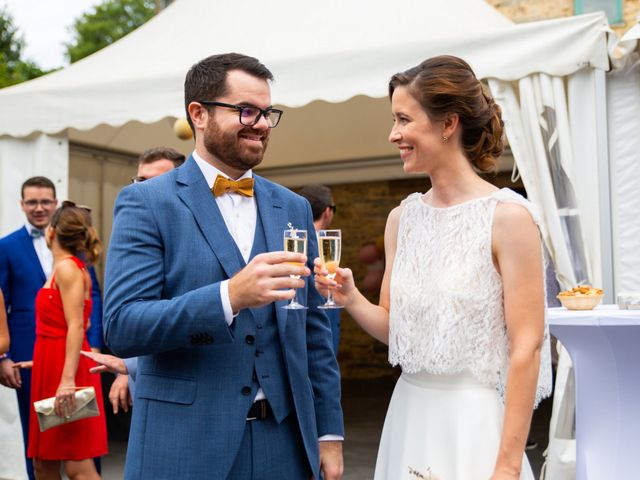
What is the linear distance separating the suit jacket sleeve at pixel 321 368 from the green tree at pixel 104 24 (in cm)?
3769

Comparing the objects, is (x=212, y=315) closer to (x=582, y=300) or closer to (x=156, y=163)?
(x=156, y=163)

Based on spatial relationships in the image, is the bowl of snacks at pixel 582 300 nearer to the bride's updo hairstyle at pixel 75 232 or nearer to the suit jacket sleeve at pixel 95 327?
the bride's updo hairstyle at pixel 75 232

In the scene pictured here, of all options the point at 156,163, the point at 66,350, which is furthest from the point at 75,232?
the point at 156,163

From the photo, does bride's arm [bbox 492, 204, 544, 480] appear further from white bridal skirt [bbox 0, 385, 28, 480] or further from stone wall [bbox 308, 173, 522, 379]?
stone wall [bbox 308, 173, 522, 379]

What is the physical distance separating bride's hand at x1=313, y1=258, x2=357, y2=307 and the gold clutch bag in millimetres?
2076

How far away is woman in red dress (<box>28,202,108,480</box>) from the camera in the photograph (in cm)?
396

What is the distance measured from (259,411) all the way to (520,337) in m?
0.69

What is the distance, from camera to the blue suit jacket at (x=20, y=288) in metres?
4.75

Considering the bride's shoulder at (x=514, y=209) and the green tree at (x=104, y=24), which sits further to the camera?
the green tree at (x=104, y=24)

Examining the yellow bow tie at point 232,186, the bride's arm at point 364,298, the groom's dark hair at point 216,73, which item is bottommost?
the bride's arm at point 364,298

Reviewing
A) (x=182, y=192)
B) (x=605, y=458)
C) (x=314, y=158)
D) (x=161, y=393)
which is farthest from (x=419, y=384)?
(x=314, y=158)

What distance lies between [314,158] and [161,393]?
19.8ft

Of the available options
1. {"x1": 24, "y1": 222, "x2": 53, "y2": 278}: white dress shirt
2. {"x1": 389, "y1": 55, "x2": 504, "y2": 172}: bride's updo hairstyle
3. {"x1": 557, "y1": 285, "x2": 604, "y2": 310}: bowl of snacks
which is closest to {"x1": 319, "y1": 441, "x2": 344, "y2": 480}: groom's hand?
{"x1": 389, "y1": 55, "x2": 504, "y2": 172}: bride's updo hairstyle

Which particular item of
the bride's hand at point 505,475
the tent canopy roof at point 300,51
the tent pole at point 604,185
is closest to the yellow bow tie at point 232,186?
the bride's hand at point 505,475
